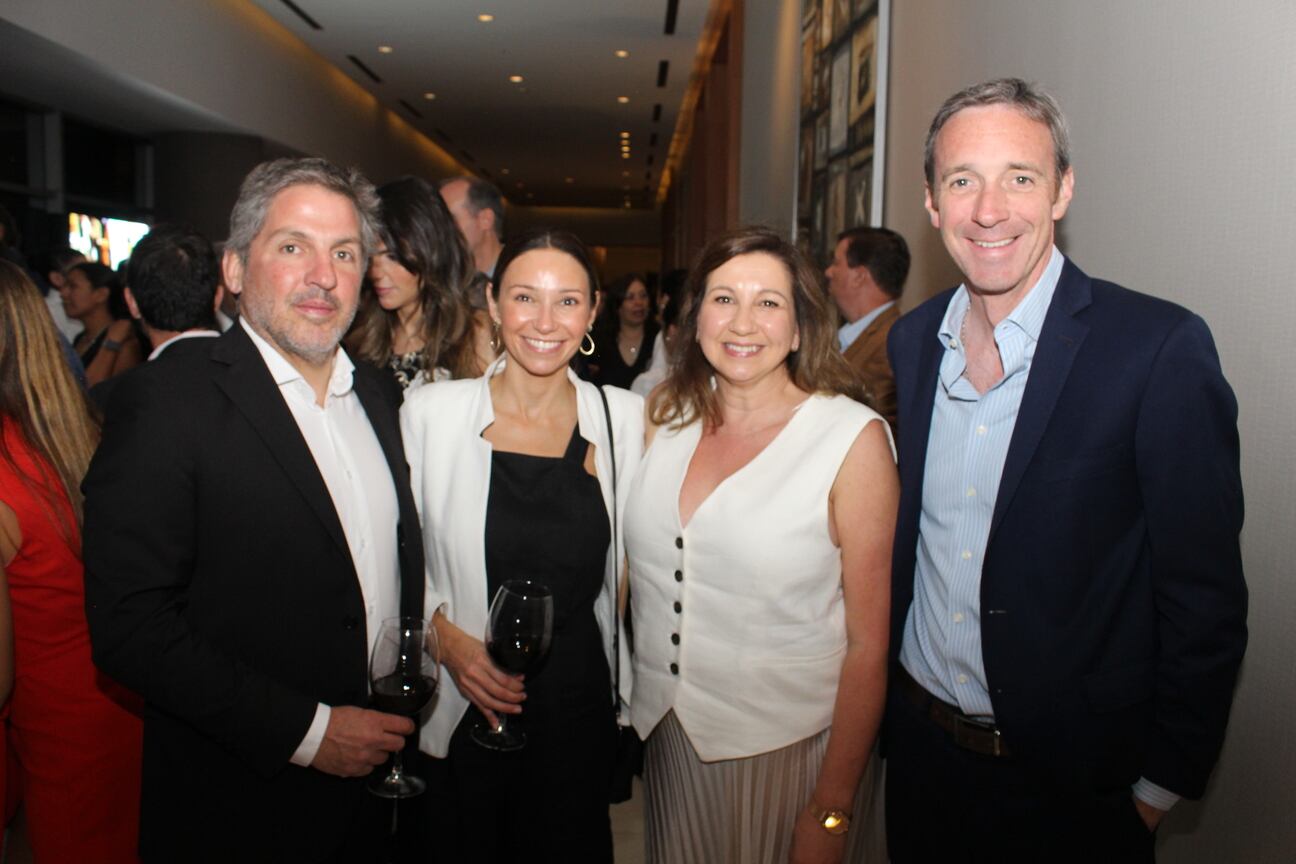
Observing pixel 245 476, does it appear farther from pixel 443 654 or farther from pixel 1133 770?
pixel 1133 770

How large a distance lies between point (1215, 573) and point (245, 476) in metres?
1.56

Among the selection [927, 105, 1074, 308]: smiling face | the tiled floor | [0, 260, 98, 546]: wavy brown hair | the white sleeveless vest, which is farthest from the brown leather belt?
[0, 260, 98, 546]: wavy brown hair

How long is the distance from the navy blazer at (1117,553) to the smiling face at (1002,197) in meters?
0.09

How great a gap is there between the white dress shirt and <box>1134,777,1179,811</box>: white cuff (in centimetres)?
139

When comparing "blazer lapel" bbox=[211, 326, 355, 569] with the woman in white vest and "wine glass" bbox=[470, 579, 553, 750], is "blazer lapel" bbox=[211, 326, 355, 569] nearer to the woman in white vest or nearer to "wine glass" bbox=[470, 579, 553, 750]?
"wine glass" bbox=[470, 579, 553, 750]

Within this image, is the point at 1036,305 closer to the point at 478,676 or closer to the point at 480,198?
the point at 478,676

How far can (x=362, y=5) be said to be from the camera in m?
9.14

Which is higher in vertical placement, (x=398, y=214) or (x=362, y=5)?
(x=362, y=5)

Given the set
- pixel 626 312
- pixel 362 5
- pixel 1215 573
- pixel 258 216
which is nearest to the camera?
pixel 1215 573

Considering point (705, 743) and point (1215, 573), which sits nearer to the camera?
point (1215, 573)

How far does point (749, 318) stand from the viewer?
6.26ft

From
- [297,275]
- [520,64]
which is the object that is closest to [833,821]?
[297,275]

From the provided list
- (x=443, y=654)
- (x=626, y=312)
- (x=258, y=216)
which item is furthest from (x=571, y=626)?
(x=626, y=312)

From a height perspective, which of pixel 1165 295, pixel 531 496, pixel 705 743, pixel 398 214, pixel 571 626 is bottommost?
pixel 705 743
